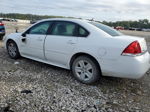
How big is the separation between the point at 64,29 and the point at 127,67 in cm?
190

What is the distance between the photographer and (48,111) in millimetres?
2916

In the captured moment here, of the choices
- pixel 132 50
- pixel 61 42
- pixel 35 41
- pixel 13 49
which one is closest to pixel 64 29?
pixel 61 42

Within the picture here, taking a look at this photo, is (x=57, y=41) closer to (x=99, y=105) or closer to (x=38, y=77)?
(x=38, y=77)

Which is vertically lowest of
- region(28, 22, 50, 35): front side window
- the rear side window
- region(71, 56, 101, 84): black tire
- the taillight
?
region(71, 56, 101, 84): black tire

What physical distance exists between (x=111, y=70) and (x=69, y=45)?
3.88 ft

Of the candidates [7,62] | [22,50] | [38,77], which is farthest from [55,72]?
[7,62]

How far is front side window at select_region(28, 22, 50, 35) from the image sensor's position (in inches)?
189

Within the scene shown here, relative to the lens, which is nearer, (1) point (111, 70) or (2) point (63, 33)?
(1) point (111, 70)

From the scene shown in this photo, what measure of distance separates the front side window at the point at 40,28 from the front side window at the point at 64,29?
1.03ft

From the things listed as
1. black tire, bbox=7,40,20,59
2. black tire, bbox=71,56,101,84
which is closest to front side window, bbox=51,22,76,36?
black tire, bbox=71,56,101,84

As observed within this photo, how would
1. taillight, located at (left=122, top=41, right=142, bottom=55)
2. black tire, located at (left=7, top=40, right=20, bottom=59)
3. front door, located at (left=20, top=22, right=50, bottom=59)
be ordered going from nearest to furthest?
1. taillight, located at (left=122, top=41, right=142, bottom=55)
2. front door, located at (left=20, top=22, right=50, bottom=59)
3. black tire, located at (left=7, top=40, right=20, bottom=59)

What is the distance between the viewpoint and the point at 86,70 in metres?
4.06

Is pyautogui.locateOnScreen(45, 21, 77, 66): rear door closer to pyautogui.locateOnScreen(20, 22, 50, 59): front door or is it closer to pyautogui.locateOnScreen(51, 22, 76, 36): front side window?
pyautogui.locateOnScreen(51, 22, 76, 36): front side window

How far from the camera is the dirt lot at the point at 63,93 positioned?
3078mm
